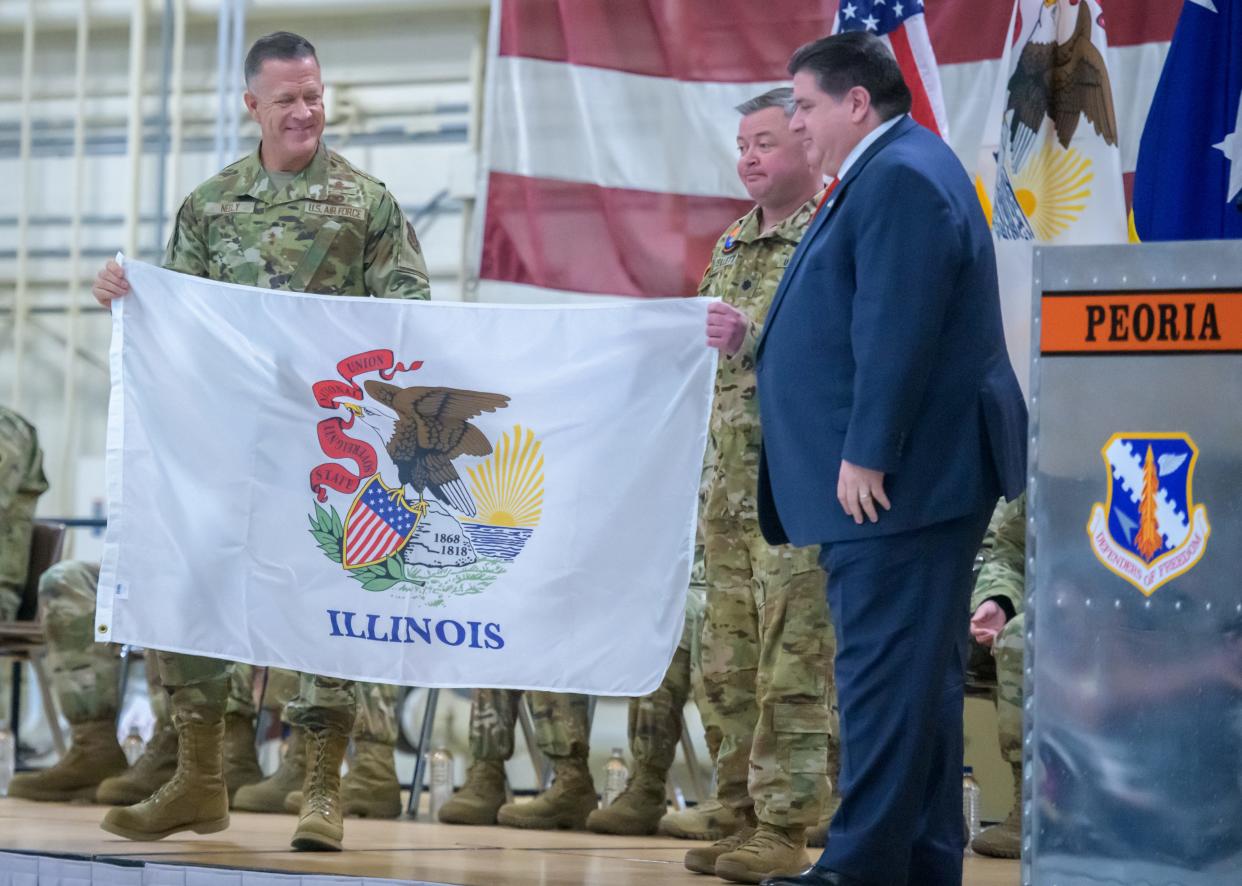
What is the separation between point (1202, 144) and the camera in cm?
436

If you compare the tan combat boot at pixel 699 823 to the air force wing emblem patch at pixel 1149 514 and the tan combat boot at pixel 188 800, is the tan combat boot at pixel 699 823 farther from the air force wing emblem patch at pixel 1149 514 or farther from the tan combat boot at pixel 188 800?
the air force wing emblem patch at pixel 1149 514

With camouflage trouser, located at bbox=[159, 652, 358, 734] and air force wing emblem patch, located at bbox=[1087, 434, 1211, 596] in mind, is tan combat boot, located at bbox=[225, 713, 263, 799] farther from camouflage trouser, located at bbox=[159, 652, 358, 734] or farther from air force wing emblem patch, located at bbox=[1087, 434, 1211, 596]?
air force wing emblem patch, located at bbox=[1087, 434, 1211, 596]

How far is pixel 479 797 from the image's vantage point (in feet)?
17.9

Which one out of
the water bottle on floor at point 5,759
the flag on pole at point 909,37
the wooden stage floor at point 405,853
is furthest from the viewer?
the water bottle on floor at point 5,759

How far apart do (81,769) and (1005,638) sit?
297 cm

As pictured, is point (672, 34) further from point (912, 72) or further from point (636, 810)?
point (636, 810)

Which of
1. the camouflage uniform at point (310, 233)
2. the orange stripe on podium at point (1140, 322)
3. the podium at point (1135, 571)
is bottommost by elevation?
the podium at point (1135, 571)

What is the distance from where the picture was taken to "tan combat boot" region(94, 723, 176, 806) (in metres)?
5.43

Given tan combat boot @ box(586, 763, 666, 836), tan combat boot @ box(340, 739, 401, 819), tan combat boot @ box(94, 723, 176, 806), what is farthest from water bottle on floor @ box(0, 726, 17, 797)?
tan combat boot @ box(586, 763, 666, 836)

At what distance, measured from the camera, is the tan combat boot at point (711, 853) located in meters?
3.82

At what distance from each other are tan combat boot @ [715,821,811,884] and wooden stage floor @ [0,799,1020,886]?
0.07m

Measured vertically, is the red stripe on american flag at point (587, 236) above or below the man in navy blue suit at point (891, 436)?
above

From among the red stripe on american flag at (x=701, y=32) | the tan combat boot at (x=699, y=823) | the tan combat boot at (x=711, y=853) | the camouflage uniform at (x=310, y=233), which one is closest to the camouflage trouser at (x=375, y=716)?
the tan combat boot at (x=699, y=823)

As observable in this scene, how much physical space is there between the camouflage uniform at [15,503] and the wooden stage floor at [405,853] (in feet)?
3.80
